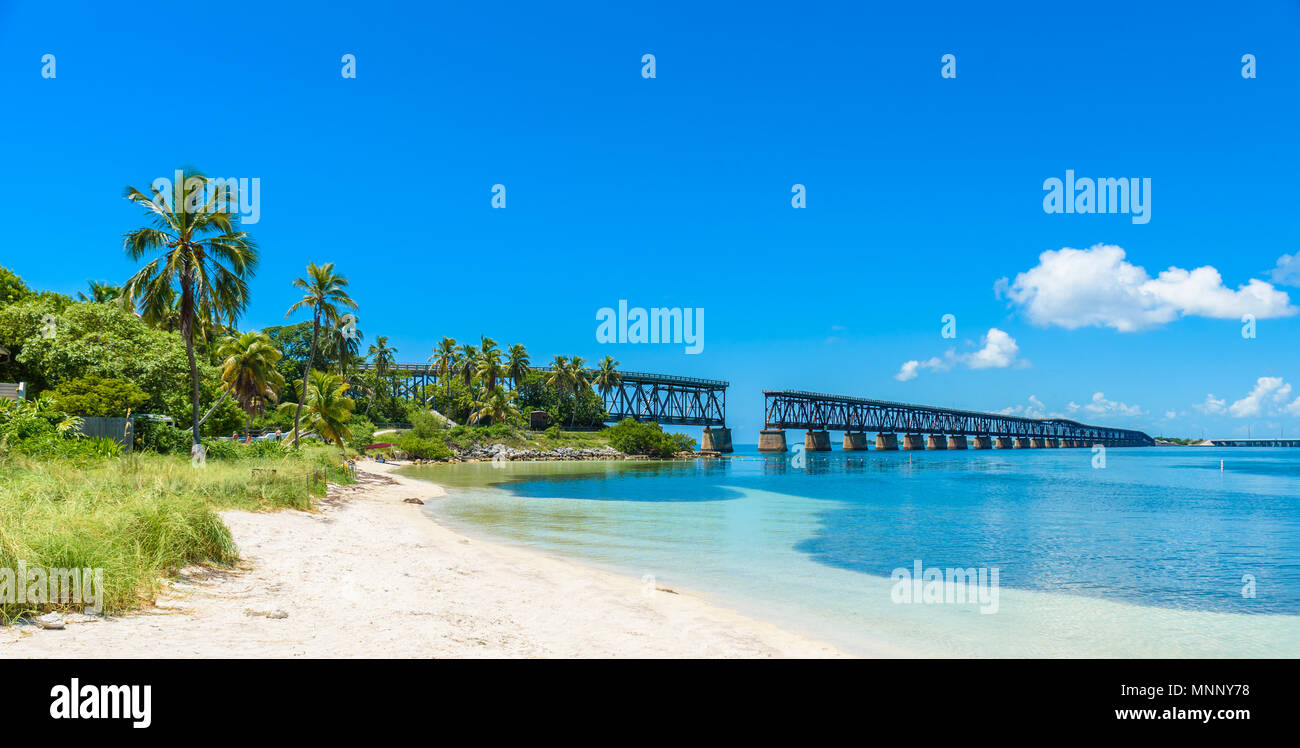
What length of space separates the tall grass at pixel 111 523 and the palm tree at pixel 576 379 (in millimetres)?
84992

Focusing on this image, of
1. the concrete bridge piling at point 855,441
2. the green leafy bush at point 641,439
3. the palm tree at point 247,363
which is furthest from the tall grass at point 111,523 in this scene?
the concrete bridge piling at point 855,441

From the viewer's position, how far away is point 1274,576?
673 inches

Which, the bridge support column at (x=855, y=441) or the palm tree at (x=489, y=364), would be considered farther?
the bridge support column at (x=855, y=441)

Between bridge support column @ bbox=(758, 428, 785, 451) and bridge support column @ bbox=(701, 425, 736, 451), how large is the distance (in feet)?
56.1

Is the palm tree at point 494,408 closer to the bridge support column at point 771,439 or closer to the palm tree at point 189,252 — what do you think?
the palm tree at point 189,252

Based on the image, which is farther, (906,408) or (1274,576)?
(906,408)

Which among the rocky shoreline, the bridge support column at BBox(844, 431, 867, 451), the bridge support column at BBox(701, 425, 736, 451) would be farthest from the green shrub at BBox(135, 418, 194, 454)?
the bridge support column at BBox(844, 431, 867, 451)

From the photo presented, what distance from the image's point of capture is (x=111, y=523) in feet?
30.4

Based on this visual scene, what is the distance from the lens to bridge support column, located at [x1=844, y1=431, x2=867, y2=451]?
183 meters

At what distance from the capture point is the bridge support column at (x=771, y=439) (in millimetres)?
A: 150625

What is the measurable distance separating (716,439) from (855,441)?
222ft
